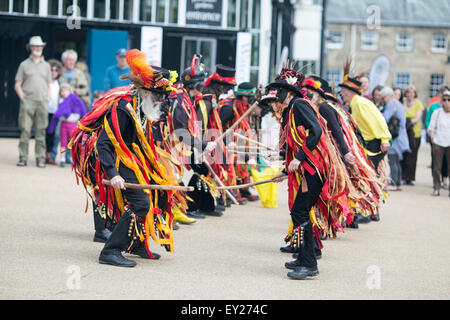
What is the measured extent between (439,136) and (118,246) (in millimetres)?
8618

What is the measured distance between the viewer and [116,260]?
271 inches

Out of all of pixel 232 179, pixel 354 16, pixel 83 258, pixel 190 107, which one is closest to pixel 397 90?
pixel 232 179

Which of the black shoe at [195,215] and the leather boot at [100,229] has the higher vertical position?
the leather boot at [100,229]

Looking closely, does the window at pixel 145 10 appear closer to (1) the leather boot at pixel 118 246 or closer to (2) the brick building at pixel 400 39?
(1) the leather boot at pixel 118 246

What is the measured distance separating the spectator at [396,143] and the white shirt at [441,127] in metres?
0.49

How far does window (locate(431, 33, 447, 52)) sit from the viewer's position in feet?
187

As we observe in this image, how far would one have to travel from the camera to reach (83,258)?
719cm

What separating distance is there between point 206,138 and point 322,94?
214 cm

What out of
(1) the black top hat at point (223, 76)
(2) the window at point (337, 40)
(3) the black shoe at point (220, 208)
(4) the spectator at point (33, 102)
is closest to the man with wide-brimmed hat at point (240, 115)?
(1) the black top hat at point (223, 76)

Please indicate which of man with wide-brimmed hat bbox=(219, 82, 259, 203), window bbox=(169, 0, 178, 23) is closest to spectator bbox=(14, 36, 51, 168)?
man with wide-brimmed hat bbox=(219, 82, 259, 203)

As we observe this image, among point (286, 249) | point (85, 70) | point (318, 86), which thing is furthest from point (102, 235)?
point (85, 70)

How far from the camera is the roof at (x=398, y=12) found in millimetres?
57406

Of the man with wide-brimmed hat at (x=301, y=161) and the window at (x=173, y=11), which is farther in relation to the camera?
the window at (x=173, y=11)

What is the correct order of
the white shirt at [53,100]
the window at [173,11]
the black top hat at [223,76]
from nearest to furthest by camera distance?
the black top hat at [223,76]
the white shirt at [53,100]
the window at [173,11]
